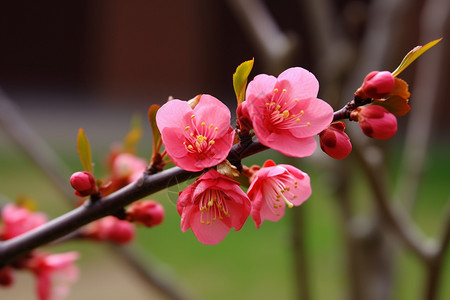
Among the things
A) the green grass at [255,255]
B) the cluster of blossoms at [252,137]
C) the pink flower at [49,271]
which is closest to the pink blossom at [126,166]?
the pink flower at [49,271]

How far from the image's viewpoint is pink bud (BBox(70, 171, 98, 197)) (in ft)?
1.43

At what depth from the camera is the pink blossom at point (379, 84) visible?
38 centimetres

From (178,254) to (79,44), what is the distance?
497cm

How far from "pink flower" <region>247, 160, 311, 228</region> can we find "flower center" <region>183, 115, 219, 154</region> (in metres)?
0.05

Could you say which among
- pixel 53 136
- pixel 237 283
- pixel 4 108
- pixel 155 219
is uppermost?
pixel 155 219

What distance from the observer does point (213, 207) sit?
0.44 meters

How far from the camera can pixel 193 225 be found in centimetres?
43

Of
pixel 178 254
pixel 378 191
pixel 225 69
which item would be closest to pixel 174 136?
pixel 378 191

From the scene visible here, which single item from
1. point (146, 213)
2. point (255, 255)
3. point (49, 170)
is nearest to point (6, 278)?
point (146, 213)

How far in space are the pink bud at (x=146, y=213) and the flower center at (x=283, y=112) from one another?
0.14 meters

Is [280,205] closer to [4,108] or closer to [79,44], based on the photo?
[4,108]

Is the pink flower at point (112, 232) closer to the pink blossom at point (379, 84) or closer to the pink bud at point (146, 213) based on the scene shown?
the pink bud at point (146, 213)

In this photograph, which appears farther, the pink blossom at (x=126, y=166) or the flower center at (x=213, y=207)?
the pink blossom at (x=126, y=166)

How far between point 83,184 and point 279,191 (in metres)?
0.16
